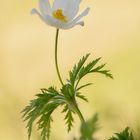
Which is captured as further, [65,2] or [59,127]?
[59,127]

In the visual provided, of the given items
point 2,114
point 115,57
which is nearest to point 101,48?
point 115,57

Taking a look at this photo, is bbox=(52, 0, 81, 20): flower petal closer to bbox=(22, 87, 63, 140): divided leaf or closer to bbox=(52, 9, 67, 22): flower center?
bbox=(52, 9, 67, 22): flower center

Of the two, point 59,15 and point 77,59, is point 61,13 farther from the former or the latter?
point 77,59

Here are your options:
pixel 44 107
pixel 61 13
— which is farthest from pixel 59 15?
pixel 44 107

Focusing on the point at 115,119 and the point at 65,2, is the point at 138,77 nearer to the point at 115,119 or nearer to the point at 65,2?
the point at 115,119

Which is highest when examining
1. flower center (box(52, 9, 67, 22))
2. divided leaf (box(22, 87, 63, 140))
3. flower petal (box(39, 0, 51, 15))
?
flower petal (box(39, 0, 51, 15))

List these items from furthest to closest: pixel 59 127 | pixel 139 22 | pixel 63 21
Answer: pixel 59 127
pixel 139 22
pixel 63 21

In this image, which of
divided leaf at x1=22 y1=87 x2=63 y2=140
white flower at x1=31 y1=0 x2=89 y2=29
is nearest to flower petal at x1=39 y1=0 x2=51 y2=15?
white flower at x1=31 y1=0 x2=89 y2=29
